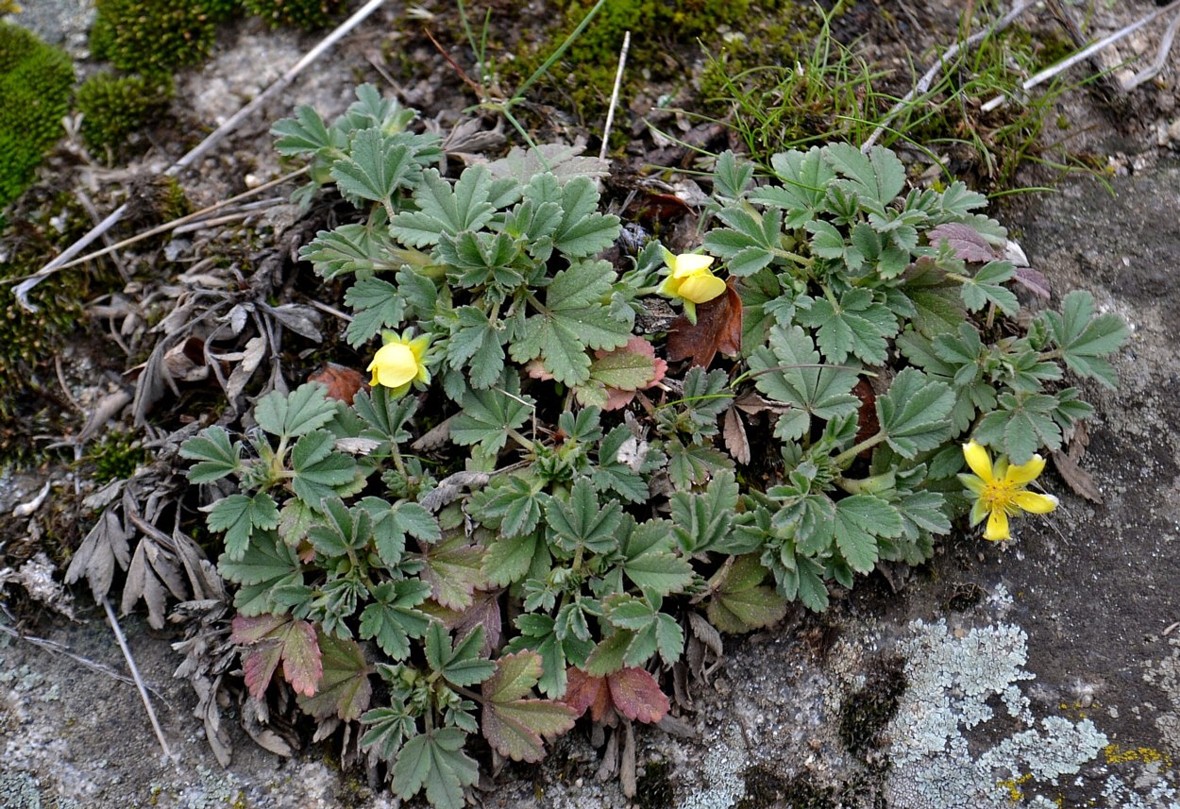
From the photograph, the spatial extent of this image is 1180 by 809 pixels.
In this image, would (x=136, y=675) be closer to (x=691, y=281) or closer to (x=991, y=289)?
(x=691, y=281)

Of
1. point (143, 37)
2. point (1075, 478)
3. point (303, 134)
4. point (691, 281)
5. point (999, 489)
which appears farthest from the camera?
point (143, 37)

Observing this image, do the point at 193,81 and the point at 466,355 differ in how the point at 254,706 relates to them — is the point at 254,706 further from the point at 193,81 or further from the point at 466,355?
the point at 193,81

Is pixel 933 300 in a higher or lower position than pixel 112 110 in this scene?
lower

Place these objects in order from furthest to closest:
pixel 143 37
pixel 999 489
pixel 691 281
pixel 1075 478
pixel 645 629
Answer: pixel 143 37, pixel 1075 478, pixel 691 281, pixel 999 489, pixel 645 629

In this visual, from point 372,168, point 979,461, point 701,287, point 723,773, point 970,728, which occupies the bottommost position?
point 723,773

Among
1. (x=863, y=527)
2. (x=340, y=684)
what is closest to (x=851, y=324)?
(x=863, y=527)

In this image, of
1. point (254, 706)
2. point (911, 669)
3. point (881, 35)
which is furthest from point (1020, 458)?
point (254, 706)

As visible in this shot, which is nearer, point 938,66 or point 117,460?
point 117,460
